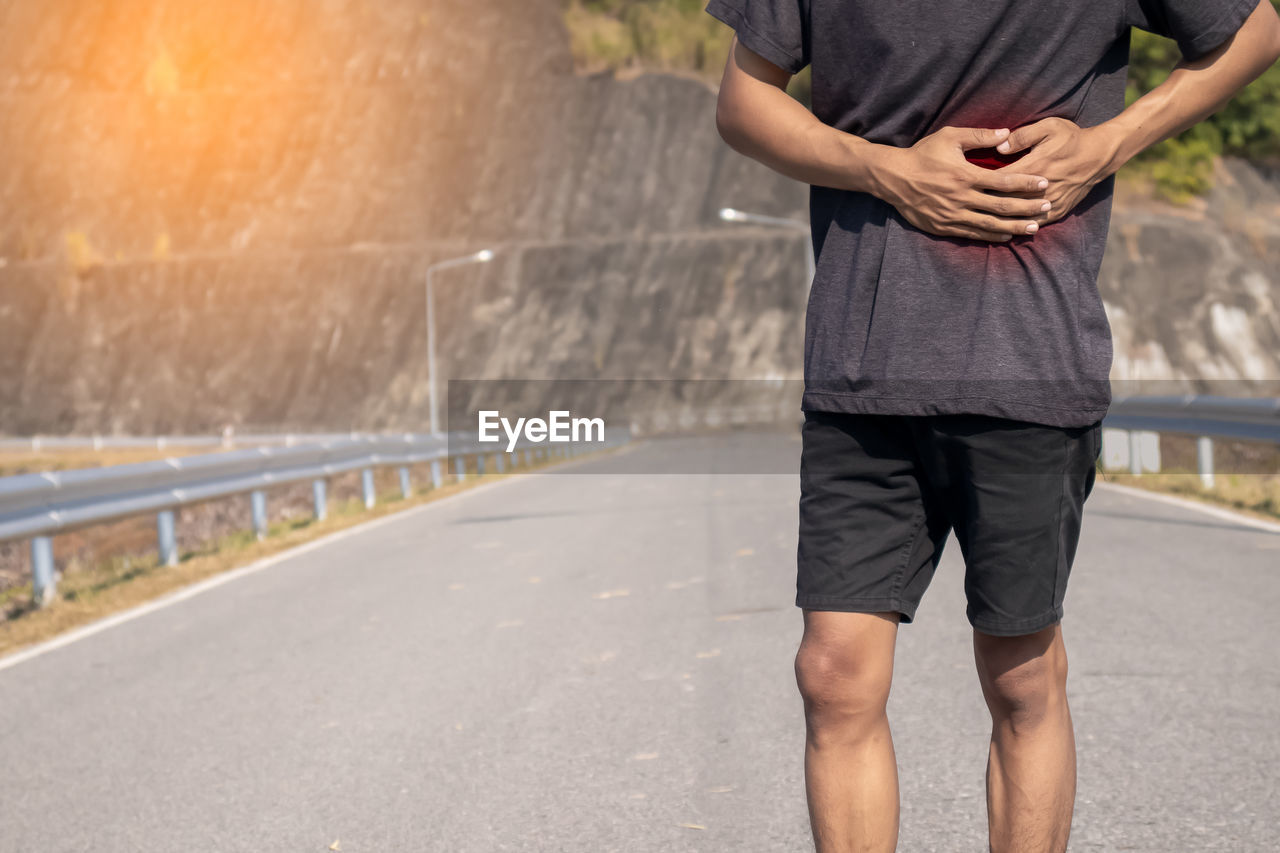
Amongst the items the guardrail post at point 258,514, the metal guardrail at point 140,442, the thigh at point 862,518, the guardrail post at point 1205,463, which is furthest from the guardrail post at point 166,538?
the metal guardrail at point 140,442

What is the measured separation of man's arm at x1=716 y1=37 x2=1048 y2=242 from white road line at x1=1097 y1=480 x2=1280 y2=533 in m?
8.62

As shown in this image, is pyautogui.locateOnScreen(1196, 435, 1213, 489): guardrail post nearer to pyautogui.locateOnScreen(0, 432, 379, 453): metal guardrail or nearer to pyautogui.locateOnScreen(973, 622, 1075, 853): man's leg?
pyautogui.locateOnScreen(973, 622, 1075, 853): man's leg

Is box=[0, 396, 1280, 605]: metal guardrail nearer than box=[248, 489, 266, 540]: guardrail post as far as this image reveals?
Yes

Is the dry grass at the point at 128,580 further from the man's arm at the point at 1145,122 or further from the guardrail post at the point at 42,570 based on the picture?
the man's arm at the point at 1145,122

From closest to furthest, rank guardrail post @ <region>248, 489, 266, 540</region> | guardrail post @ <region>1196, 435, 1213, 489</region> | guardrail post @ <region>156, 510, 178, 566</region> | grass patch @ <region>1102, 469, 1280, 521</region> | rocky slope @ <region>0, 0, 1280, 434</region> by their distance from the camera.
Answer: guardrail post @ <region>156, 510, 178, 566</region>
grass patch @ <region>1102, 469, 1280, 521</region>
guardrail post @ <region>248, 489, 266, 540</region>
guardrail post @ <region>1196, 435, 1213, 489</region>
rocky slope @ <region>0, 0, 1280, 434</region>

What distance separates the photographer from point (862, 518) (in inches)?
98.0

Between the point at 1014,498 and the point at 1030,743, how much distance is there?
18.8 inches

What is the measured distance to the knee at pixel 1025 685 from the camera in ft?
8.45

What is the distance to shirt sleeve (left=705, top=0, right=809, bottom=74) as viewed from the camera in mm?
2576

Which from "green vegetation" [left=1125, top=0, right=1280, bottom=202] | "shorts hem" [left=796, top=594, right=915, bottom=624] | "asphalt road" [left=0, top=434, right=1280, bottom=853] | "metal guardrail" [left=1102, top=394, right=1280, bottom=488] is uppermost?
"green vegetation" [left=1125, top=0, right=1280, bottom=202]

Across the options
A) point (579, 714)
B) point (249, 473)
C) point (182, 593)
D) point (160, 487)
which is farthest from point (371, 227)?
point (579, 714)

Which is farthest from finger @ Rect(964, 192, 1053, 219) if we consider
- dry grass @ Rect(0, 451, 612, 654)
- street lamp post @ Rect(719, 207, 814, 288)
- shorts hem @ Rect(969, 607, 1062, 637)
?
street lamp post @ Rect(719, 207, 814, 288)

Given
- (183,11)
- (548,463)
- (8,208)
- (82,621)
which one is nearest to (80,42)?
(183,11)

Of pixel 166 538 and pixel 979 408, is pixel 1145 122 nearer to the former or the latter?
pixel 979 408
